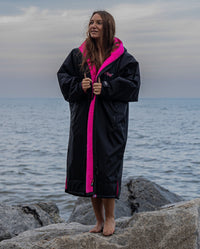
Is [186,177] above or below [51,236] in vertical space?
below

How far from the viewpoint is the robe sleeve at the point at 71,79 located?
4.25m

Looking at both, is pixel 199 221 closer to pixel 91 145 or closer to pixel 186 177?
pixel 91 145

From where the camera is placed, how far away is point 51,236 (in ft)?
15.1

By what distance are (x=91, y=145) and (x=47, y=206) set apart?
3232 mm

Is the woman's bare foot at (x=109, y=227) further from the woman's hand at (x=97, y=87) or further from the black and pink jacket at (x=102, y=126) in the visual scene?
the woman's hand at (x=97, y=87)

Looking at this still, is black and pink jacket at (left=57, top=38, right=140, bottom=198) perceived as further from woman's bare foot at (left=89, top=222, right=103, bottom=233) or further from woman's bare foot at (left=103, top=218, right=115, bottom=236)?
woman's bare foot at (left=89, top=222, right=103, bottom=233)

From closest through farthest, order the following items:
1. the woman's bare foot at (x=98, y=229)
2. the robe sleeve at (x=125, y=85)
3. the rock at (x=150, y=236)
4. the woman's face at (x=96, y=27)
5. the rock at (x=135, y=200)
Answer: the rock at (x=150, y=236) → the robe sleeve at (x=125, y=85) → the woman's face at (x=96, y=27) → the woman's bare foot at (x=98, y=229) → the rock at (x=135, y=200)

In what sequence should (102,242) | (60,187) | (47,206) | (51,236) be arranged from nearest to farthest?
(102,242)
(51,236)
(47,206)
(60,187)

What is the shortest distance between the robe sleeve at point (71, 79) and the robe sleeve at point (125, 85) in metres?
0.27

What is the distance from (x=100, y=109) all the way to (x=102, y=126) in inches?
6.9

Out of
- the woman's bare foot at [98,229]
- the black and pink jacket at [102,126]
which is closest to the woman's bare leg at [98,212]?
the woman's bare foot at [98,229]

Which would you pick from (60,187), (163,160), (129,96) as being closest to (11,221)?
(129,96)

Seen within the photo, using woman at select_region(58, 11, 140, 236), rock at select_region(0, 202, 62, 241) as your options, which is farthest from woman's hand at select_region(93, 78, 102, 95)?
rock at select_region(0, 202, 62, 241)

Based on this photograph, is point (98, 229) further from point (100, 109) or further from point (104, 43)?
point (104, 43)
